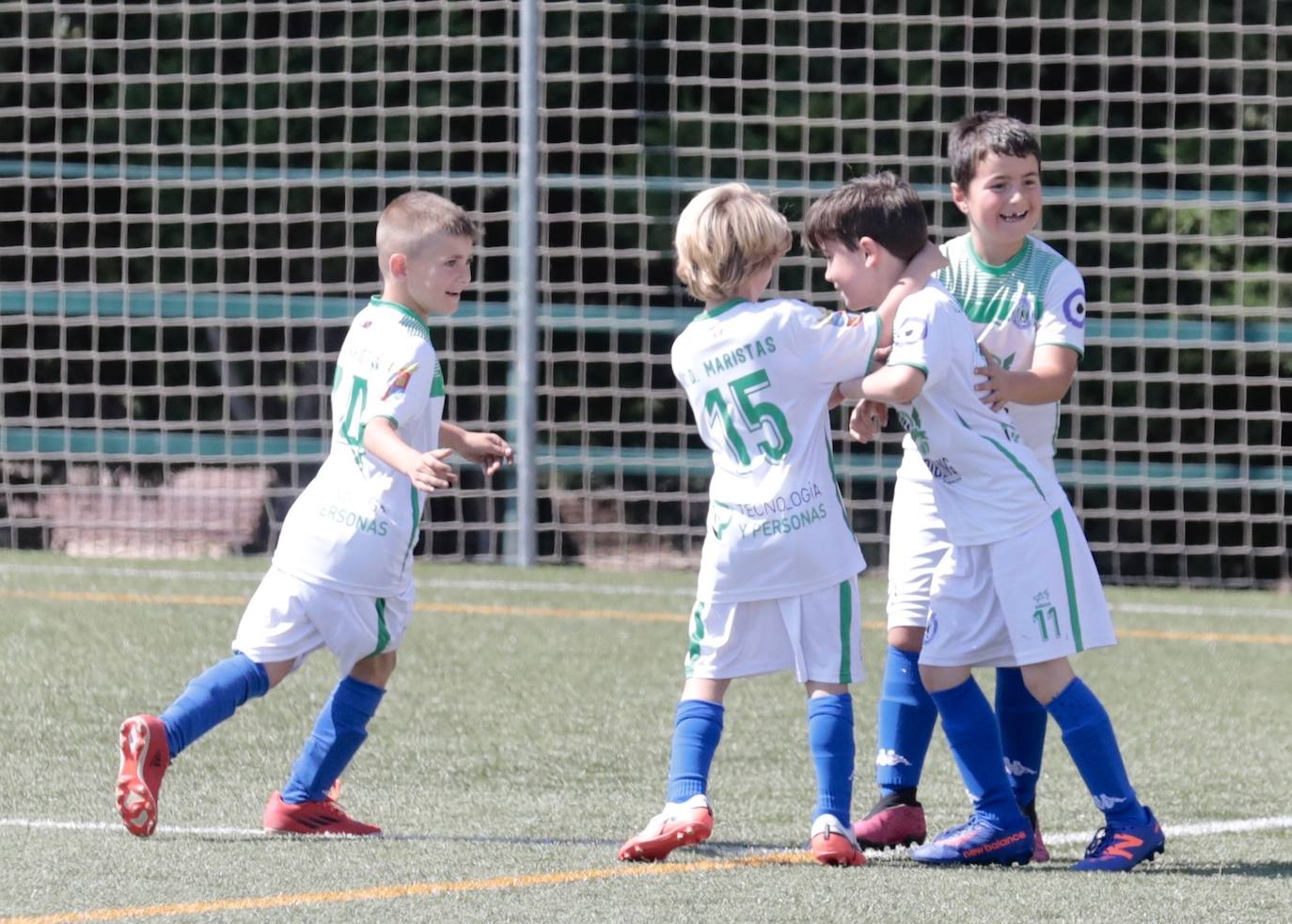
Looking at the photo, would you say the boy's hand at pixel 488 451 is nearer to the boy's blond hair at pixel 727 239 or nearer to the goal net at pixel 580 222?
the boy's blond hair at pixel 727 239

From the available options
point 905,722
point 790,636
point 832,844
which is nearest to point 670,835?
point 832,844

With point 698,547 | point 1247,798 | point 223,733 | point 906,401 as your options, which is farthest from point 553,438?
point 906,401

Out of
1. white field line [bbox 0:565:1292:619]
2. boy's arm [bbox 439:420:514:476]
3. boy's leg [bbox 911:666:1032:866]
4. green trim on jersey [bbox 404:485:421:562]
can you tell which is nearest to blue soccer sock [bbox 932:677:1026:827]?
boy's leg [bbox 911:666:1032:866]

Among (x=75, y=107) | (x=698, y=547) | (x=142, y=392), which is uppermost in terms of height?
(x=75, y=107)

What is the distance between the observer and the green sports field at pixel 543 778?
11.9 ft

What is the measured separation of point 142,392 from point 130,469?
55 cm

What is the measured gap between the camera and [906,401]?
394 centimetres

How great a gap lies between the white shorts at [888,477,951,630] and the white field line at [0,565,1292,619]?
4.26 m

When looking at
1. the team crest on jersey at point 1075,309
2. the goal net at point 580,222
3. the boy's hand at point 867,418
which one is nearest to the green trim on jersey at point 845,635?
the boy's hand at point 867,418

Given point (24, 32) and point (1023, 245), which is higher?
point (24, 32)

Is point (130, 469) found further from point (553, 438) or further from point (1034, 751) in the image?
point (1034, 751)

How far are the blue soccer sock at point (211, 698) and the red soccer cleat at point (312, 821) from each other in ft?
0.64

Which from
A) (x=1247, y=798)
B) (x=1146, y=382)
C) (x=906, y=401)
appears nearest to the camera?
(x=906, y=401)

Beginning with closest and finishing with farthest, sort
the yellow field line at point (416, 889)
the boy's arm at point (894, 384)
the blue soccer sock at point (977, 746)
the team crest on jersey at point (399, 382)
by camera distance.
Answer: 1. the yellow field line at point (416, 889)
2. the boy's arm at point (894, 384)
3. the blue soccer sock at point (977, 746)
4. the team crest on jersey at point (399, 382)
